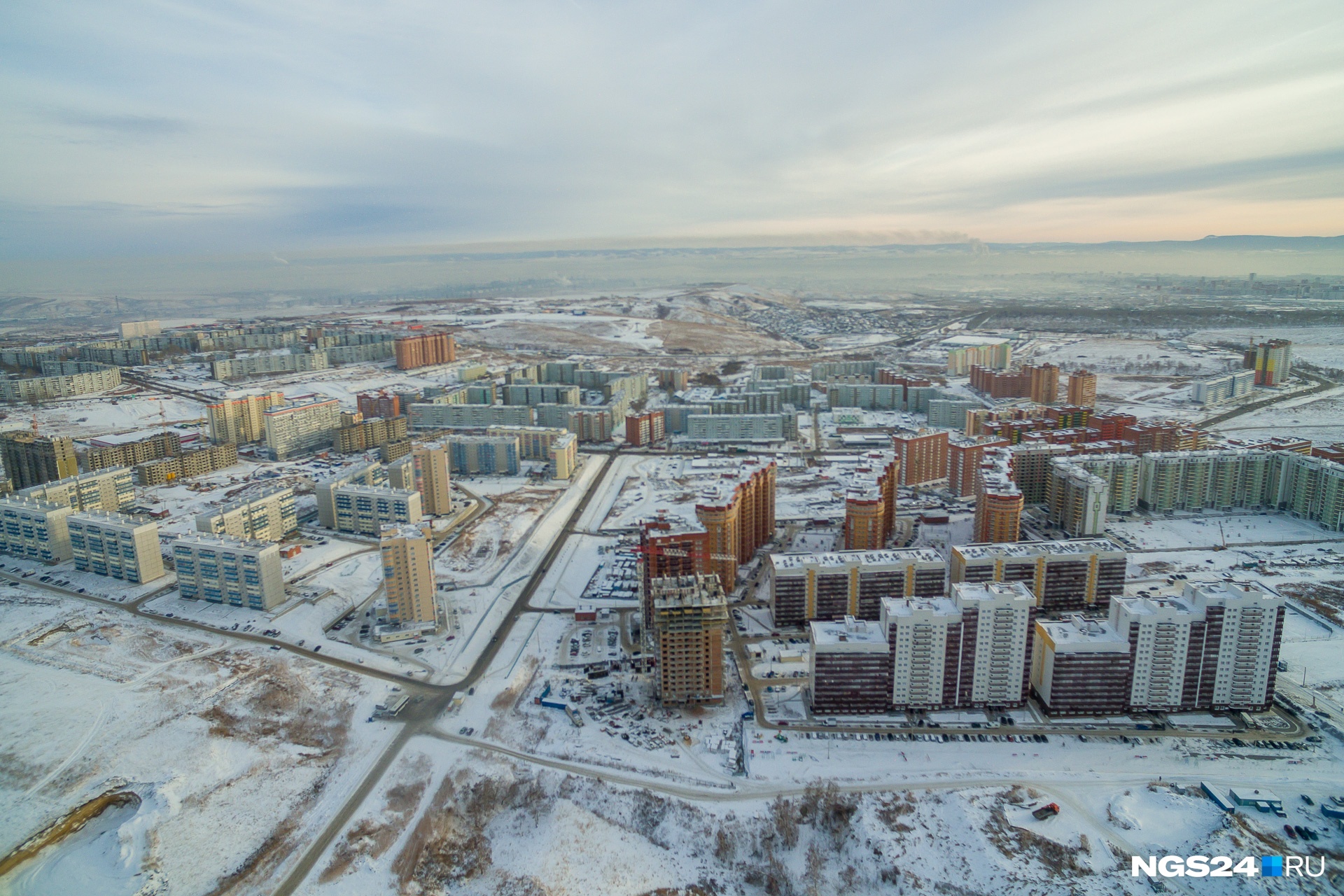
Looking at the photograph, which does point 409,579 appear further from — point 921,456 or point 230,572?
point 921,456

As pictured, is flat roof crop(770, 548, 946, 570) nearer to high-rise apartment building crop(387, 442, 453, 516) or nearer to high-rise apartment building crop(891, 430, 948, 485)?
high-rise apartment building crop(891, 430, 948, 485)

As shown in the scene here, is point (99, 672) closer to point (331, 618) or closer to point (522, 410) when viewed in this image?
point (331, 618)

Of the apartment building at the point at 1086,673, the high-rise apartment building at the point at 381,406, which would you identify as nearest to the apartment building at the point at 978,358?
the high-rise apartment building at the point at 381,406

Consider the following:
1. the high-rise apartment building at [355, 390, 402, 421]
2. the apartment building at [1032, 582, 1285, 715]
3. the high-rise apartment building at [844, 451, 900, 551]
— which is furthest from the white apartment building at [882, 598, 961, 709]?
the high-rise apartment building at [355, 390, 402, 421]

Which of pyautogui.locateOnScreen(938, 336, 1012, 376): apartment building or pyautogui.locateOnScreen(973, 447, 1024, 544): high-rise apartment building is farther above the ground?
pyautogui.locateOnScreen(938, 336, 1012, 376): apartment building

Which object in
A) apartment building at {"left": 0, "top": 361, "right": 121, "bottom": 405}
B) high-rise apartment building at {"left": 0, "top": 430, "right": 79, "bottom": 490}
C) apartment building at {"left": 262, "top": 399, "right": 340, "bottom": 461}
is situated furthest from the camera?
apartment building at {"left": 0, "top": 361, "right": 121, "bottom": 405}

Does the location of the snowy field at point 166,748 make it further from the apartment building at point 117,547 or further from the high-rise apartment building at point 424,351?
the high-rise apartment building at point 424,351

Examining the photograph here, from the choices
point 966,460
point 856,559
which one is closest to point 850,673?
point 856,559
